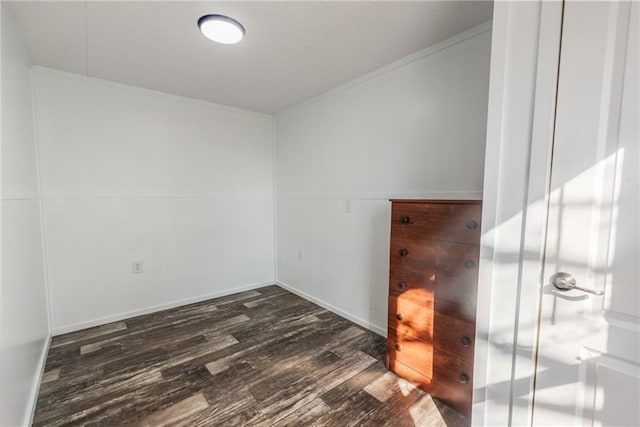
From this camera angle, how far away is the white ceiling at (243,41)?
62.2 inches

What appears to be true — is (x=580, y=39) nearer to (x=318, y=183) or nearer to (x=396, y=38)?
(x=396, y=38)

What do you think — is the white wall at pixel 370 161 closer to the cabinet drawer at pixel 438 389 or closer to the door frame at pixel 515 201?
the cabinet drawer at pixel 438 389

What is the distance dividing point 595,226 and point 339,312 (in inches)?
89.3

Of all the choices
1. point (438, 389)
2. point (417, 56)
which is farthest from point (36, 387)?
point (417, 56)

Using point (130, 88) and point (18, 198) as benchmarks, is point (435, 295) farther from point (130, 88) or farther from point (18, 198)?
point (130, 88)

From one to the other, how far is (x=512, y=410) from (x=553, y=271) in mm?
611

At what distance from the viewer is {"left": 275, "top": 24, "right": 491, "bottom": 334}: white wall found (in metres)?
1.85

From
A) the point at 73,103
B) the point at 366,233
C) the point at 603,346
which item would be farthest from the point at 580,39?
the point at 73,103

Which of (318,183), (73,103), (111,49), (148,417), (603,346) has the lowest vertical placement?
(148,417)

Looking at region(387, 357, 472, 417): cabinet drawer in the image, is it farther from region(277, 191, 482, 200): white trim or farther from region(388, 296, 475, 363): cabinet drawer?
region(277, 191, 482, 200): white trim

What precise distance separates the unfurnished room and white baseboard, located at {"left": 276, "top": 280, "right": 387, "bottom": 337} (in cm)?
2

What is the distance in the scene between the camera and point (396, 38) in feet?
6.19

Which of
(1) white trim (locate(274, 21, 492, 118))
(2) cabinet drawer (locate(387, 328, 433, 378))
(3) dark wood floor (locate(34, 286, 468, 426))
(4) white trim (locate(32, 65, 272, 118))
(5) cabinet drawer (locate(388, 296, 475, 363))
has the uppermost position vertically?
(1) white trim (locate(274, 21, 492, 118))

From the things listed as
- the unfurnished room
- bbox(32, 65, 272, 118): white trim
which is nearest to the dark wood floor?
the unfurnished room
